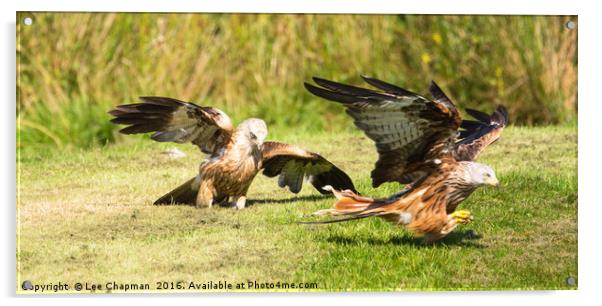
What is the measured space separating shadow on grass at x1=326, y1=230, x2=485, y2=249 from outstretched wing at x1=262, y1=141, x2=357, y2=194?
34cm

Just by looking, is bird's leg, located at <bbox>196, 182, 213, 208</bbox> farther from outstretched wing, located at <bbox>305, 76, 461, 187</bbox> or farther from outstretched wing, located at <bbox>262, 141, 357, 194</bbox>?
outstretched wing, located at <bbox>305, 76, 461, 187</bbox>

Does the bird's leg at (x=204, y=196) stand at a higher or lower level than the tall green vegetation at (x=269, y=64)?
lower

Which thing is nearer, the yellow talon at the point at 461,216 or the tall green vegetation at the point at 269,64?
the yellow talon at the point at 461,216

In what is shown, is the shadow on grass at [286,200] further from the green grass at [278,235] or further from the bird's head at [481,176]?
the bird's head at [481,176]

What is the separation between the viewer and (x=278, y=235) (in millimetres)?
5305

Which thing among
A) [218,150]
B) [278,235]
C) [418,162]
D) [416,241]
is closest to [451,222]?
[416,241]

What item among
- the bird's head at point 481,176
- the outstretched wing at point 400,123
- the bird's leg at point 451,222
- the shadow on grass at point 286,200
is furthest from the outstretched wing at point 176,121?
the bird's head at point 481,176

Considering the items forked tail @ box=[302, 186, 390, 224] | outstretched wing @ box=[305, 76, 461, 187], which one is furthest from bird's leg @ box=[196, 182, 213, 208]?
outstretched wing @ box=[305, 76, 461, 187]

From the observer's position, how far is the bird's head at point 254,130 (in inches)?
215

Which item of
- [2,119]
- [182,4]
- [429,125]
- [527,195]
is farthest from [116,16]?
[527,195]

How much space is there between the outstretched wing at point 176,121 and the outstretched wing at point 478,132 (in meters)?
1.19

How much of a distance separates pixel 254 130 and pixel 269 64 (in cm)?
107

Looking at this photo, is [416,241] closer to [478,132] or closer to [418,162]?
[418,162]
